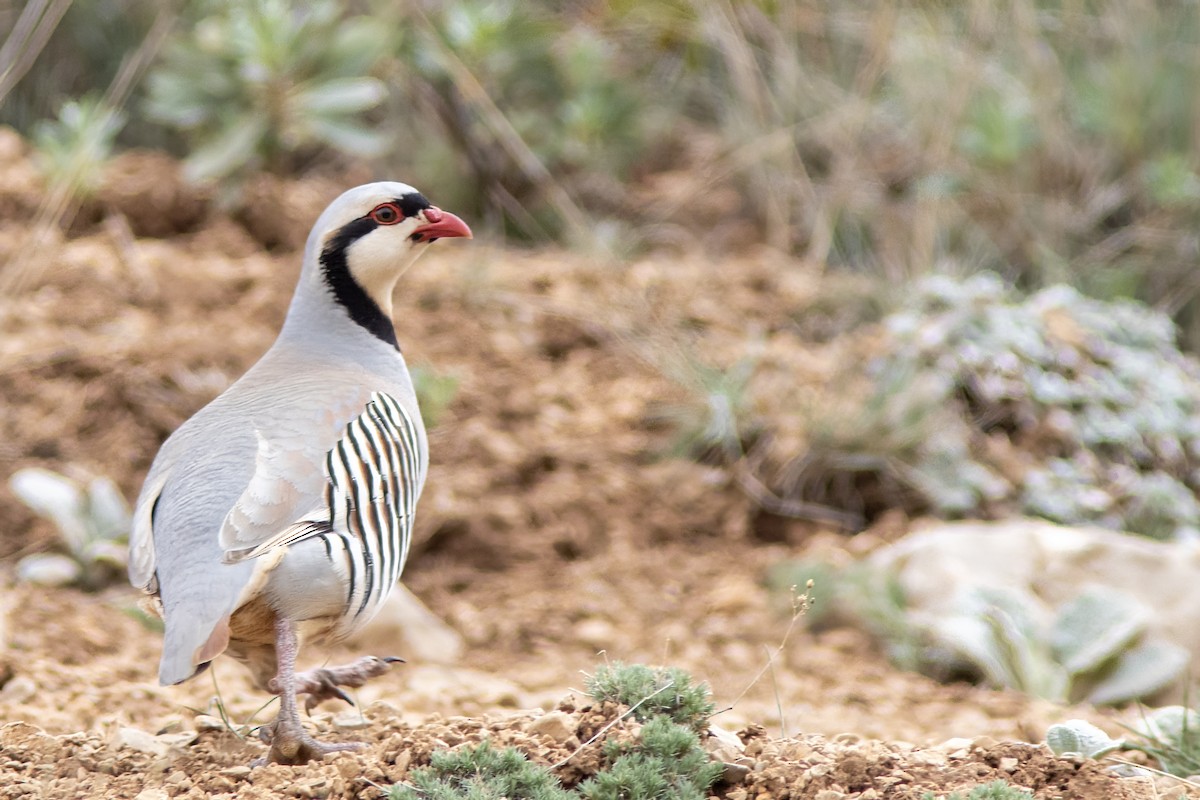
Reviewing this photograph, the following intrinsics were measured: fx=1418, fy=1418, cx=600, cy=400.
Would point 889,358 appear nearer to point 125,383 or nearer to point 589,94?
point 589,94

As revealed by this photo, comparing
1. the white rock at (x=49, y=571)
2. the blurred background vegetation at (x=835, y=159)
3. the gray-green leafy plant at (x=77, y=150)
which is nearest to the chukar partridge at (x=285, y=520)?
the white rock at (x=49, y=571)

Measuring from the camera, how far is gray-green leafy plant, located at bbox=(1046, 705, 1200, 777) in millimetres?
2750

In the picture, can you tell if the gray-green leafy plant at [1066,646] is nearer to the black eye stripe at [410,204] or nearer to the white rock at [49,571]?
the black eye stripe at [410,204]

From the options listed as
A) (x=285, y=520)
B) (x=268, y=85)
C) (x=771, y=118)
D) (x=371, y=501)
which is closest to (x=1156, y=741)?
(x=371, y=501)

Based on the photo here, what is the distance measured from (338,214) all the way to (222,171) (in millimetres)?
2761

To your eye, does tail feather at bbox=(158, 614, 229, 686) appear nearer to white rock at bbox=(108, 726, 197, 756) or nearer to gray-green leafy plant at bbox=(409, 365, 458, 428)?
white rock at bbox=(108, 726, 197, 756)

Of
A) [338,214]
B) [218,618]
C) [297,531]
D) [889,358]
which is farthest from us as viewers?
[889,358]

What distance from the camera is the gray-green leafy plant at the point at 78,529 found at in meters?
4.39

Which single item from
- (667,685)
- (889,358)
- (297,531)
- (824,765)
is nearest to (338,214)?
(297,531)

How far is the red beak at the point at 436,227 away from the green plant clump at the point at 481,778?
1.49 meters

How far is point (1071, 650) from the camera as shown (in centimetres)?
405

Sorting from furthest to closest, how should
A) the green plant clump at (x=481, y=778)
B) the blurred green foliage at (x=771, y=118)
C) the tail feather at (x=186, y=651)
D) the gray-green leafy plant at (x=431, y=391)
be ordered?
the blurred green foliage at (x=771, y=118), the gray-green leafy plant at (x=431, y=391), the tail feather at (x=186, y=651), the green plant clump at (x=481, y=778)

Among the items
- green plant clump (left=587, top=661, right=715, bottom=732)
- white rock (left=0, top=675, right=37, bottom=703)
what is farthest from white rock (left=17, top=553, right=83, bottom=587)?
green plant clump (left=587, top=661, right=715, bottom=732)

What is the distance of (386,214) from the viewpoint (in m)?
3.51
